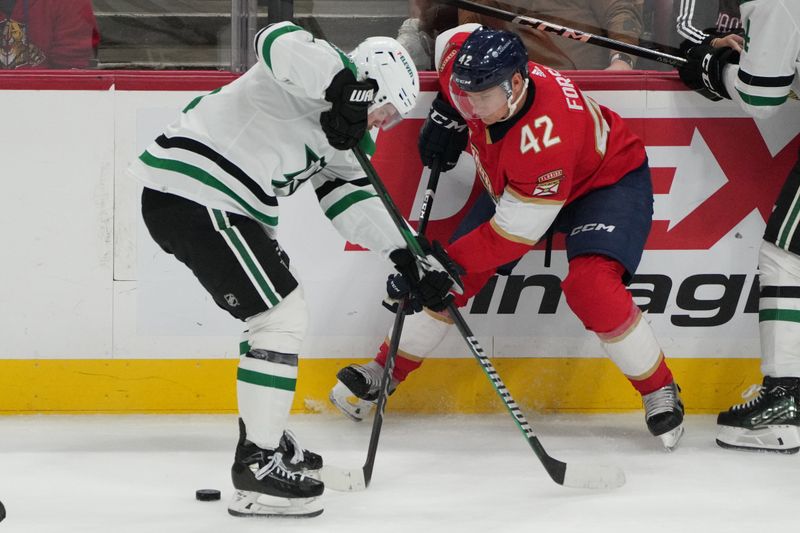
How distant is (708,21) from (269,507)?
79.4 inches

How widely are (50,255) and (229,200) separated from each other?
111cm

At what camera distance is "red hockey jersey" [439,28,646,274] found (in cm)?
311

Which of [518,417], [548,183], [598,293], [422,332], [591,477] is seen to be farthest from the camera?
[422,332]

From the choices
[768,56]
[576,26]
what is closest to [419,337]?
[576,26]

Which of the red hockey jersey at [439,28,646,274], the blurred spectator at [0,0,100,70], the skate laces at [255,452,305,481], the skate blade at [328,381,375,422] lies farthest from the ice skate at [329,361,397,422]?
the blurred spectator at [0,0,100,70]

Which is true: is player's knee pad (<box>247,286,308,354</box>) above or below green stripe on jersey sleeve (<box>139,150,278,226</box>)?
below

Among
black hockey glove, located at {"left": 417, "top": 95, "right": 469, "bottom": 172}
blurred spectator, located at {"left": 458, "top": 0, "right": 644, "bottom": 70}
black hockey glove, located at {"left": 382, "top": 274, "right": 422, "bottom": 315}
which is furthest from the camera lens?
blurred spectator, located at {"left": 458, "top": 0, "right": 644, "bottom": 70}

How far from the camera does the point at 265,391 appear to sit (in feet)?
8.66

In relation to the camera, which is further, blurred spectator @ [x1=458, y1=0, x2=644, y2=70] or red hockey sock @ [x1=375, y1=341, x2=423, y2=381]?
blurred spectator @ [x1=458, y1=0, x2=644, y2=70]

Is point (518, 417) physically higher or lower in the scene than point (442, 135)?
lower

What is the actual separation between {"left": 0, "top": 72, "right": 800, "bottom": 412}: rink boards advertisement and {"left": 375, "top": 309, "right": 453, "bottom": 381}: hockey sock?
170mm

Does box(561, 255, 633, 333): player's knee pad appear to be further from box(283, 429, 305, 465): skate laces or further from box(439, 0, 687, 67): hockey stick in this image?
box(283, 429, 305, 465): skate laces

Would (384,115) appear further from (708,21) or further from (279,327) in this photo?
(708,21)

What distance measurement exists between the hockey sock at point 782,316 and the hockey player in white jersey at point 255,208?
1.29m
